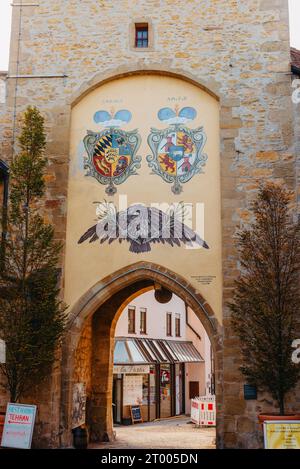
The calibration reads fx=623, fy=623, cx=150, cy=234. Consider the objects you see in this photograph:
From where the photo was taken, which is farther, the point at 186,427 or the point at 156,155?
the point at 186,427

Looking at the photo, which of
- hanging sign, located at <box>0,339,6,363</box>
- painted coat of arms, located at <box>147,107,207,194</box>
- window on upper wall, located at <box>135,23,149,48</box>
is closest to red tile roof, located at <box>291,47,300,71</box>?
painted coat of arms, located at <box>147,107,207,194</box>

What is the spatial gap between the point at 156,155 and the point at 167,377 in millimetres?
12990

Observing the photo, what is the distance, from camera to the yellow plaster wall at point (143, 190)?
12.1 metres

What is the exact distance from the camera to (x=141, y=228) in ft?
40.6

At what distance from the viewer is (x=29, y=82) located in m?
13.3

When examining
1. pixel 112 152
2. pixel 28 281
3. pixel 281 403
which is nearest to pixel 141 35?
pixel 112 152

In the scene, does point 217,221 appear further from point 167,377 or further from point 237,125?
point 167,377

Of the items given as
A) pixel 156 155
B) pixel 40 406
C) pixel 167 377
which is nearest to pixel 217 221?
pixel 156 155

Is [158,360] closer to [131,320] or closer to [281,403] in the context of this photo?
[131,320]

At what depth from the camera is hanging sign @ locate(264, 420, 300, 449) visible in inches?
359

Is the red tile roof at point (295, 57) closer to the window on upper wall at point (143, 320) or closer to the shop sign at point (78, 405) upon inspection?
the shop sign at point (78, 405)

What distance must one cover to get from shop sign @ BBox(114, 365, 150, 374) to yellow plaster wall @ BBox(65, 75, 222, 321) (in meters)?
8.73

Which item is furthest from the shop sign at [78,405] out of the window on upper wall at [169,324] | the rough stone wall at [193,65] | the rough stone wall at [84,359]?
the window on upper wall at [169,324]

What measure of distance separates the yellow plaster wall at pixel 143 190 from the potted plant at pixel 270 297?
83 cm
